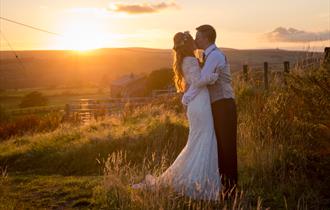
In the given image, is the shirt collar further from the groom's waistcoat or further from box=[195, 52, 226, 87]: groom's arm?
the groom's waistcoat

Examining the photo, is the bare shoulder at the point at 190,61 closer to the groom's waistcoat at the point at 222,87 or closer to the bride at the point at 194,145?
the bride at the point at 194,145

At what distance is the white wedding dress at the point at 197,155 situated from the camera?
7.85 m

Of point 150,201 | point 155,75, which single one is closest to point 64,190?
point 150,201

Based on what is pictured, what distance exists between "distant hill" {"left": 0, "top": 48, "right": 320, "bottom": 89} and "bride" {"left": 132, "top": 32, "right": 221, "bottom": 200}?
235 feet

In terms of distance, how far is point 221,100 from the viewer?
7824 millimetres

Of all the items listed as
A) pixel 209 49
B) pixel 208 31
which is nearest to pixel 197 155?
pixel 209 49

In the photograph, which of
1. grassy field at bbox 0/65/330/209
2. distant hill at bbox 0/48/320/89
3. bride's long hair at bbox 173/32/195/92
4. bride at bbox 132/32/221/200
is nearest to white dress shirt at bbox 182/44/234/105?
bride at bbox 132/32/221/200

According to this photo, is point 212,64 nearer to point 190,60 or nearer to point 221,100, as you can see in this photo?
point 190,60

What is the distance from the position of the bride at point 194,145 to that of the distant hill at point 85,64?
235 ft

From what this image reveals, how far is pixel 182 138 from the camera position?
544 inches

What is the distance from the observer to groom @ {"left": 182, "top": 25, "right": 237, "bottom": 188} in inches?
302

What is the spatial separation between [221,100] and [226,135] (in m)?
0.48

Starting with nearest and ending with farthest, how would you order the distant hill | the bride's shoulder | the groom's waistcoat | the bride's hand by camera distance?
the bride's hand → the groom's waistcoat → the bride's shoulder → the distant hill

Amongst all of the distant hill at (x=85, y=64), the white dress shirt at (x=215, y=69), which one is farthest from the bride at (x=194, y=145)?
the distant hill at (x=85, y=64)
